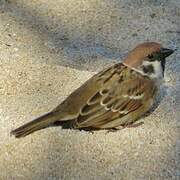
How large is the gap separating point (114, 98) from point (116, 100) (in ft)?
0.07

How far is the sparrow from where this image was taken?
4.40 metres

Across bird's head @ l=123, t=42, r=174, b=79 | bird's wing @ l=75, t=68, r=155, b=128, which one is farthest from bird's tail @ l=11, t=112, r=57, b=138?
bird's head @ l=123, t=42, r=174, b=79

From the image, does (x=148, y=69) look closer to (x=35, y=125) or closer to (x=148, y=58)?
(x=148, y=58)

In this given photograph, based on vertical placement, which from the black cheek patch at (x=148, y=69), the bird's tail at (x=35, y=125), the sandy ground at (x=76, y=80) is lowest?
the sandy ground at (x=76, y=80)

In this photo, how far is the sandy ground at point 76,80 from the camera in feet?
13.6

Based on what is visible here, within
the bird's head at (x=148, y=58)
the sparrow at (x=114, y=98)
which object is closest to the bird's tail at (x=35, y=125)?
the sparrow at (x=114, y=98)

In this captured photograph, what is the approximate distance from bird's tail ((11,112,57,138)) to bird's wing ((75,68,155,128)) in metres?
0.18

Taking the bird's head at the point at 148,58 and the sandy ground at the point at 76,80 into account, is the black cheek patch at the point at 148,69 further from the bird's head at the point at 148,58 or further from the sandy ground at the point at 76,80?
the sandy ground at the point at 76,80

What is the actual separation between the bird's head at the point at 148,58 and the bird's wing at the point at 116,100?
58 mm

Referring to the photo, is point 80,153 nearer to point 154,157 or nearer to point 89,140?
point 89,140

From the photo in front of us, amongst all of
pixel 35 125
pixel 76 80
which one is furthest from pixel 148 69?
pixel 35 125

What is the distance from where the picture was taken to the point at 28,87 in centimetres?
486

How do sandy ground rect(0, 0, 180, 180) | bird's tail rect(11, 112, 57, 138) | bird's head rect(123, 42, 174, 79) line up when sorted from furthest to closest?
1. bird's head rect(123, 42, 174, 79)
2. bird's tail rect(11, 112, 57, 138)
3. sandy ground rect(0, 0, 180, 180)

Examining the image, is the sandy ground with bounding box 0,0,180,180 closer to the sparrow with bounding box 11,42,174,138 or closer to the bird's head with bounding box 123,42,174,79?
the sparrow with bounding box 11,42,174,138
